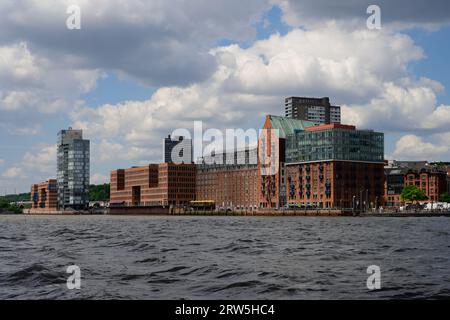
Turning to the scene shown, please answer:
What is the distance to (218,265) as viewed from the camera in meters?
→ 37.5

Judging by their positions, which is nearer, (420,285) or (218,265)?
(420,285)

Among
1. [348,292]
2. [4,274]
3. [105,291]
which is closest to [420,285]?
[348,292]

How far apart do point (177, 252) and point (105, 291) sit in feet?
63.5

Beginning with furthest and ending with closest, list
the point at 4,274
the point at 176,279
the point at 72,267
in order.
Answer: the point at 72,267 < the point at 4,274 < the point at 176,279

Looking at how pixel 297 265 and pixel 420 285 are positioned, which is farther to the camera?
pixel 297 265

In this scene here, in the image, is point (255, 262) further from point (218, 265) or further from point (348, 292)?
point (348, 292)
